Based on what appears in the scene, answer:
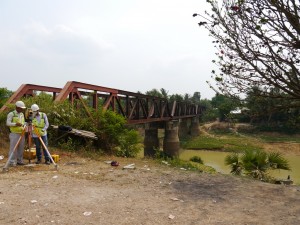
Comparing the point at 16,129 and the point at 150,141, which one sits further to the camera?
the point at 150,141

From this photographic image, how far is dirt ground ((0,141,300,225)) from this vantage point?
484 centimetres

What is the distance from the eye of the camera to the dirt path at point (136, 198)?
15.9ft

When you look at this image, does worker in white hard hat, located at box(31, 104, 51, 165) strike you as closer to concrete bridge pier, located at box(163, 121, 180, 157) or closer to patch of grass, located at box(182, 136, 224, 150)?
concrete bridge pier, located at box(163, 121, 180, 157)

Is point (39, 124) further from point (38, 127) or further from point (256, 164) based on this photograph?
point (256, 164)

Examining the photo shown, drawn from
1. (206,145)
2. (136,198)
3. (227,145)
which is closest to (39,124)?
(136,198)

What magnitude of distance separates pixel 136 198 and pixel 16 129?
378cm

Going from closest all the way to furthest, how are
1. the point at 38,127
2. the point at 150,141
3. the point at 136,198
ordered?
1. the point at 136,198
2. the point at 38,127
3. the point at 150,141

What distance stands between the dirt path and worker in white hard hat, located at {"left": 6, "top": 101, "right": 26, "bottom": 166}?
0.47 m

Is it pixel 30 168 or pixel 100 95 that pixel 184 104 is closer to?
pixel 100 95

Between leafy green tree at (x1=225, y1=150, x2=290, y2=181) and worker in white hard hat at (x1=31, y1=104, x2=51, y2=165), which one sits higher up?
worker in white hard hat at (x1=31, y1=104, x2=51, y2=165)

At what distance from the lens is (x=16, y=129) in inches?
314

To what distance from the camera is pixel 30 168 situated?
7.84 m

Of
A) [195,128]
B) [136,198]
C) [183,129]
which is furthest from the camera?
[195,128]

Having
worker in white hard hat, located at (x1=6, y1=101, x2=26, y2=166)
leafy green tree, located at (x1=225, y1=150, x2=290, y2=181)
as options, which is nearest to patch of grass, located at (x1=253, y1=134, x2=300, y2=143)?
leafy green tree, located at (x1=225, y1=150, x2=290, y2=181)
